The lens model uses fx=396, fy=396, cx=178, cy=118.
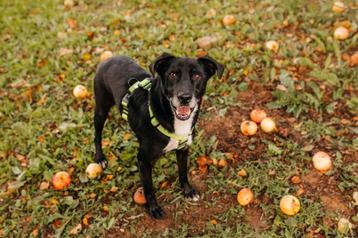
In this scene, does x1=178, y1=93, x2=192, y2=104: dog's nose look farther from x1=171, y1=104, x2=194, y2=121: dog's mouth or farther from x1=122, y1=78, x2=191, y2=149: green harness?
x1=122, y1=78, x2=191, y2=149: green harness

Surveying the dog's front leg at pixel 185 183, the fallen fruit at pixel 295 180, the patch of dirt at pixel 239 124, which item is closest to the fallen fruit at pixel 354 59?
the patch of dirt at pixel 239 124

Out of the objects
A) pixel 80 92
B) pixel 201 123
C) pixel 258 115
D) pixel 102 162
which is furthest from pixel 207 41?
pixel 102 162

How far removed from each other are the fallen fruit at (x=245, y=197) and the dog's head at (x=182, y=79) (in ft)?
4.28

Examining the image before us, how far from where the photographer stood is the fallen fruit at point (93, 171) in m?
5.21

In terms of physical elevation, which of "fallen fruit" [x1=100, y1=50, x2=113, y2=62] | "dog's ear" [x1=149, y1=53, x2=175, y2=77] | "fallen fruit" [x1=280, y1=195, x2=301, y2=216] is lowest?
"fallen fruit" [x1=280, y1=195, x2=301, y2=216]

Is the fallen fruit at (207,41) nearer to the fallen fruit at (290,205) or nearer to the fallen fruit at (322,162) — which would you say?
the fallen fruit at (322,162)

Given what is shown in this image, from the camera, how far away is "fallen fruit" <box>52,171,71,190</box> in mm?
5094

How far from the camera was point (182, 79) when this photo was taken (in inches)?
154

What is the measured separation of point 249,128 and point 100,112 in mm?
2006

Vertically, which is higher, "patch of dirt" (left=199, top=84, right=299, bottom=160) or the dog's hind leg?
the dog's hind leg

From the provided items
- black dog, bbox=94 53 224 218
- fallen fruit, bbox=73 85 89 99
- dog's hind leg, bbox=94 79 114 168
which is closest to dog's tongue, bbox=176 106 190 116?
black dog, bbox=94 53 224 218

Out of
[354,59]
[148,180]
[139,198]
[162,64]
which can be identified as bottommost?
[139,198]

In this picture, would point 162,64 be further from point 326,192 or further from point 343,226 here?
point 343,226

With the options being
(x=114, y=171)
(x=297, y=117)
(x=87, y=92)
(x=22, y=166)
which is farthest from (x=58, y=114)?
(x=297, y=117)
